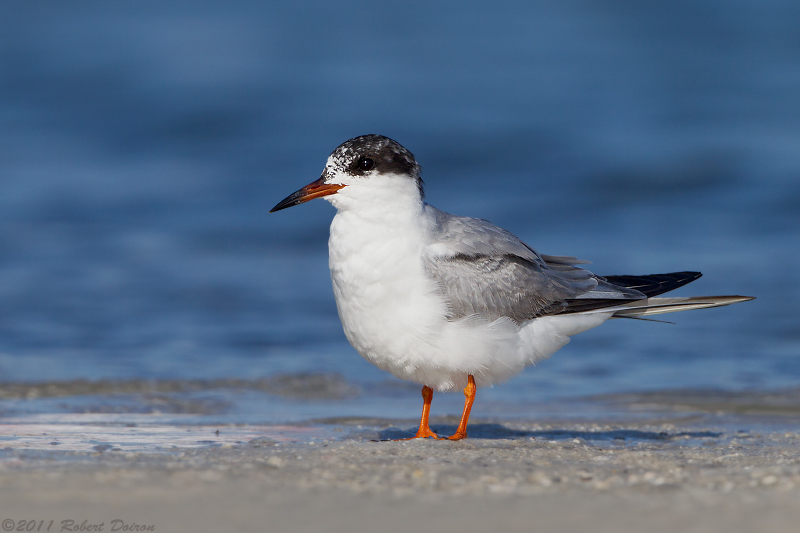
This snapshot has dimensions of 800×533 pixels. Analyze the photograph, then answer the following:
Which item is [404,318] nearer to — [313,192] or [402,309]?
[402,309]

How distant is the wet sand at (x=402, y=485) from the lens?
2863 mm

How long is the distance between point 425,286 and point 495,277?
1.74 ft

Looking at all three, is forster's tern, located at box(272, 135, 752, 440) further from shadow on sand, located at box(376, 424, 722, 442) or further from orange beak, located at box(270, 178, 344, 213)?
shadow on sand, located at box(376, 424, 722, 442)

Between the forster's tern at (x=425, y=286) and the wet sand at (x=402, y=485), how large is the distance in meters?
0.48

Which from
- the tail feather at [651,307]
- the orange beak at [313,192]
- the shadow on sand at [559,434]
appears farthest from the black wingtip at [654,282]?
the orange beak at [313,192]

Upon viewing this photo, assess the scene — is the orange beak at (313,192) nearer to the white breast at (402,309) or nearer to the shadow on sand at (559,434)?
the white breast at (402,309)

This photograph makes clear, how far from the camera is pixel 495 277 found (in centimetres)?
526

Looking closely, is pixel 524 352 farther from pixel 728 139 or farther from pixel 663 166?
pixel 728 139

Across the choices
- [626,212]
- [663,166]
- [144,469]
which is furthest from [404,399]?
[663,166]

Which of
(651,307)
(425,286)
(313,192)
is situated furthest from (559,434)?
(313,192)

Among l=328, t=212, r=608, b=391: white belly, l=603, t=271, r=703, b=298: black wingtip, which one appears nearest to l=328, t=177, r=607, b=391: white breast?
l=328, t=212, r=608, b=391: white belly

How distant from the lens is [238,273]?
36.8 ft

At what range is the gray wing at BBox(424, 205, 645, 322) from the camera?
5066 mm

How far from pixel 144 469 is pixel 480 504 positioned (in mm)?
1426
